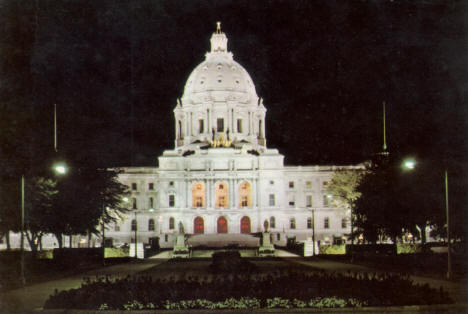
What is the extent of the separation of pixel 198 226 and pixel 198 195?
5925 mm

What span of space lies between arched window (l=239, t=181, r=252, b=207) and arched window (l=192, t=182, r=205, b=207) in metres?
6.99

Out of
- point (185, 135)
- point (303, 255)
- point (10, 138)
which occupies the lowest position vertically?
point (303, 255)

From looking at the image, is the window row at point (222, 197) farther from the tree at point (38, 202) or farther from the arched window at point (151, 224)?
the tree at point (38, 202)

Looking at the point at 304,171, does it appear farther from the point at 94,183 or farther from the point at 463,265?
the point at 463,265

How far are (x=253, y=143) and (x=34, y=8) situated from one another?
115645 mm

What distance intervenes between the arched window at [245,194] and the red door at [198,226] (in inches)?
309

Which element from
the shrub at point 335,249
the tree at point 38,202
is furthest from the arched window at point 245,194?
the tree at point 38,202

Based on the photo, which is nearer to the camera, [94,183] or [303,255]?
[94,183]

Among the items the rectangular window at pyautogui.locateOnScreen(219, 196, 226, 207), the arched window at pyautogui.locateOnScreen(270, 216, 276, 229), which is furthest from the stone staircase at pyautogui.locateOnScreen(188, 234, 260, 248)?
the rectangular window at pyautogui.locateOnScreen(219, 196, 226, 207)

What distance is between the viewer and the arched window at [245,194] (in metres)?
131

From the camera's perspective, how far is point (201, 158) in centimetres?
13025

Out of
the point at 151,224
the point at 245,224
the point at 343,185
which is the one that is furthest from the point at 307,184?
the point at 151,224

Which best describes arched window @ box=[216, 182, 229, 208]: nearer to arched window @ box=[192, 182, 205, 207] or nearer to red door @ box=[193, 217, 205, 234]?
arched window @ box=[192, 182, 205, 207]

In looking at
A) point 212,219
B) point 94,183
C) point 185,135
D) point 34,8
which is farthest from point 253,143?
point 34,8
